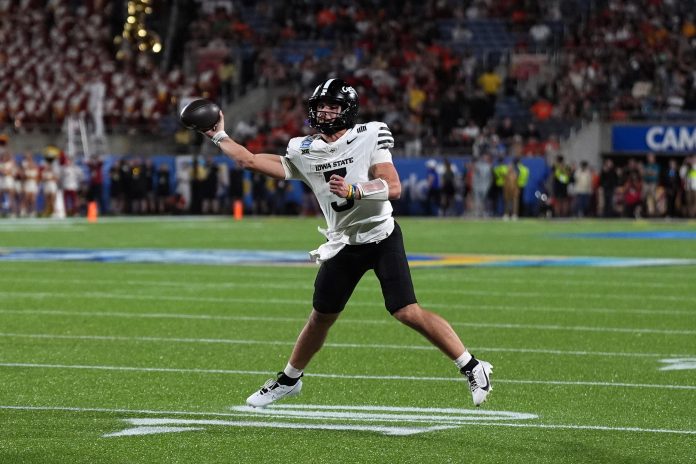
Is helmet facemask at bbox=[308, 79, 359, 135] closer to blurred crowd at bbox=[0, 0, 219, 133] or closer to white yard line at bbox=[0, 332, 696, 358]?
white yard line at bbox=[0, 332, 696, 358]

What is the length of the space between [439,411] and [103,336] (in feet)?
13.3

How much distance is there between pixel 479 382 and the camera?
22.5 feet

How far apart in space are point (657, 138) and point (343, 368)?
24603 mm

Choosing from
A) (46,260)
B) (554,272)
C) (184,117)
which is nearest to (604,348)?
(184,117)

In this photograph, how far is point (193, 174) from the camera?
35.9 meters

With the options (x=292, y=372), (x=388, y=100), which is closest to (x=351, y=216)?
(x=292, y=372)

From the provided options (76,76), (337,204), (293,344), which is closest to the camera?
(337,204)

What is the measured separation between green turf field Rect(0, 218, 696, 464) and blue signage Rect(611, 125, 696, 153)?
50.3 ft

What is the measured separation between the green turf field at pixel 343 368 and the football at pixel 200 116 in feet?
4.70

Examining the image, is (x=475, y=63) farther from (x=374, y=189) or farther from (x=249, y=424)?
(x=249, y=424)

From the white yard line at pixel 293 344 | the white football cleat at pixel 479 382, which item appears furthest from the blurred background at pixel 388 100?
the white football cleat at pixel 479 382

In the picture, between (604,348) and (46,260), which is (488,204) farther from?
(604,348)

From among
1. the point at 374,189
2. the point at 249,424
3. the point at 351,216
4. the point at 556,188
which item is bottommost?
the point at 556,188

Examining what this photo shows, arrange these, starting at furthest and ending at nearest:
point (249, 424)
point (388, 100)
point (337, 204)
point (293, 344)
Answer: point (388, 100) → point (293, 344) → point (337, 204) → point (249, 424)
